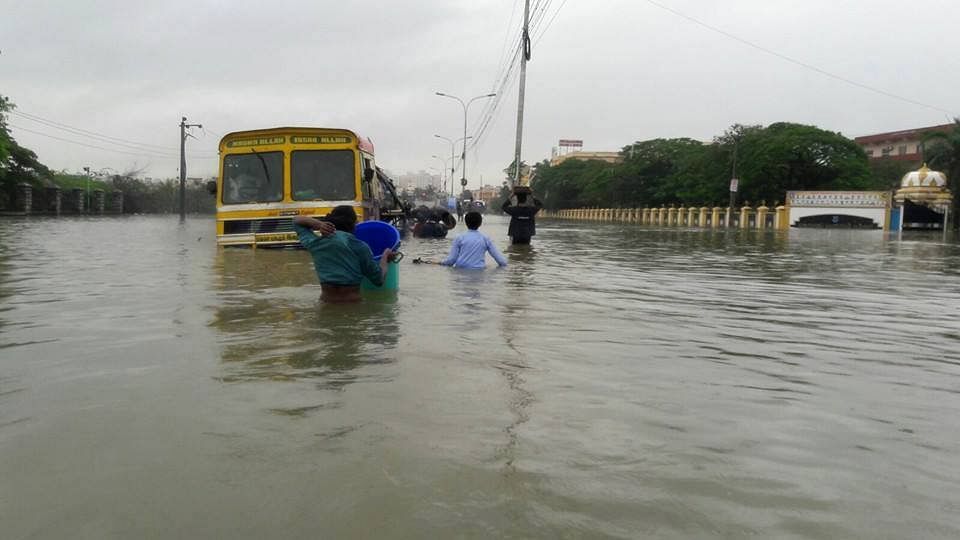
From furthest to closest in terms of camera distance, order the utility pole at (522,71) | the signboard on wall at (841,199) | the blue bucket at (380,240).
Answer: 1. the signboard on wall at (841,199)
2. the utility pole at (522,71)
3. the blue bucket at (380,240)

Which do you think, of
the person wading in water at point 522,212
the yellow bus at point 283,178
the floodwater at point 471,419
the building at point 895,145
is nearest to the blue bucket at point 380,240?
the floodwater at point 471,419

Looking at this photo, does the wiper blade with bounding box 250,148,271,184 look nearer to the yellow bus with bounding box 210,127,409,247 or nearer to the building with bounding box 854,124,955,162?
the yellow bus with bounding box 210,127,409,247

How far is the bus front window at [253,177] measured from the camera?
1373cm

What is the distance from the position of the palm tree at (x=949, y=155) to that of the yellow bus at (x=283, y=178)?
43.6 m

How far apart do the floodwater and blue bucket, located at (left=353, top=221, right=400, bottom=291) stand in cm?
55

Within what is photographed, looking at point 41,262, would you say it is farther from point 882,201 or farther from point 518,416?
point 882,201

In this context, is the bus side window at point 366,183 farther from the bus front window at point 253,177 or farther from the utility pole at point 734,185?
the utility pole at point 734,185

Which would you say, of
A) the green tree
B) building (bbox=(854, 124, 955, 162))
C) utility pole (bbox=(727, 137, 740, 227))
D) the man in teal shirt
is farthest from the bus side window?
building (bbox=(854, 124, 955, 162))

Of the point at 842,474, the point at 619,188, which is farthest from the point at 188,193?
the point at 842,474

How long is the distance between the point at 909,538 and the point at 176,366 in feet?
13.7

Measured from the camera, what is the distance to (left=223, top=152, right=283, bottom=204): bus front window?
13.7 m

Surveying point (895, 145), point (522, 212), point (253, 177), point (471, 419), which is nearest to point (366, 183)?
point (253, 177)

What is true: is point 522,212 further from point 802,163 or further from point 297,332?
point 802,163

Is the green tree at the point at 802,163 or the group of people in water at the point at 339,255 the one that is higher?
the green tree at the point at 802,163
